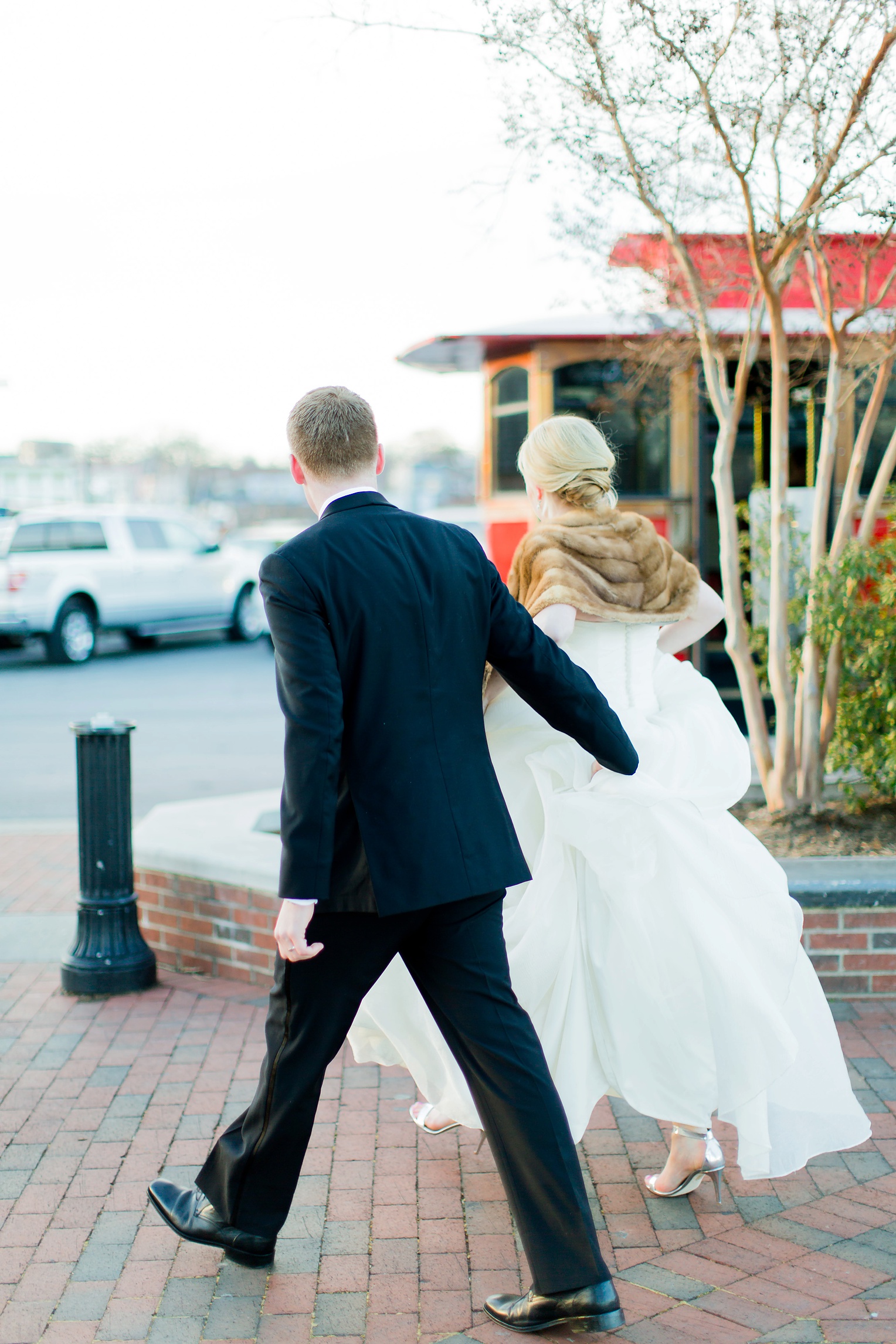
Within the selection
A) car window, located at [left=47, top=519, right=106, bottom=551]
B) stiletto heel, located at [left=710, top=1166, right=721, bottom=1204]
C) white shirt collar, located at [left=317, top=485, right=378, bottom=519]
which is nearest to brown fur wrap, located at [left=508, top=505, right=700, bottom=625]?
white shirt collar, located at [left=317, top=485, right=378, bottom=519]

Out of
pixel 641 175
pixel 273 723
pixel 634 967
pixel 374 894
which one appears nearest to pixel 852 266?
pixel 641 175

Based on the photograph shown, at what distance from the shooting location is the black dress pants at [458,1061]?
8.24 feet

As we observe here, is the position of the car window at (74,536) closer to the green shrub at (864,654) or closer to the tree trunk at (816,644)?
the tree trunk at (816,644)

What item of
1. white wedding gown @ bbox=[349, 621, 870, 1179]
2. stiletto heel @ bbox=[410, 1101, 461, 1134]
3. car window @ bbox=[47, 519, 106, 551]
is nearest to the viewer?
white wedding gown @ bbox=[349, 621, 870, 1179]

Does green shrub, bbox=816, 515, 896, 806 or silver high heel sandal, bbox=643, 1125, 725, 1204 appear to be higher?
green shrub, bbox=816, 515, 896, 806

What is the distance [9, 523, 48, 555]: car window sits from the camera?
58.1 ft

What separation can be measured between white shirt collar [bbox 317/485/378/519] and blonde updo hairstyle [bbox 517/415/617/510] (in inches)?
26.8

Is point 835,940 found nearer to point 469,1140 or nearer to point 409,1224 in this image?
point 469,1140

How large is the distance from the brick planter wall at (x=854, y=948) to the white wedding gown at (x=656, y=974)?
4.13 feet

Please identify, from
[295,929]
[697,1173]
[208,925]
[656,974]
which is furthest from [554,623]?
[208,925]

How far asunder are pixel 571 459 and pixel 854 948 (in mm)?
2177

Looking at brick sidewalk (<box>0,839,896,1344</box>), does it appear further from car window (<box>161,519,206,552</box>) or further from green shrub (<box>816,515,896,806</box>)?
car window (<box>161,519,206,552</box>)

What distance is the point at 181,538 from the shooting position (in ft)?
65.5

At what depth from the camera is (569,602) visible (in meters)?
3.07
